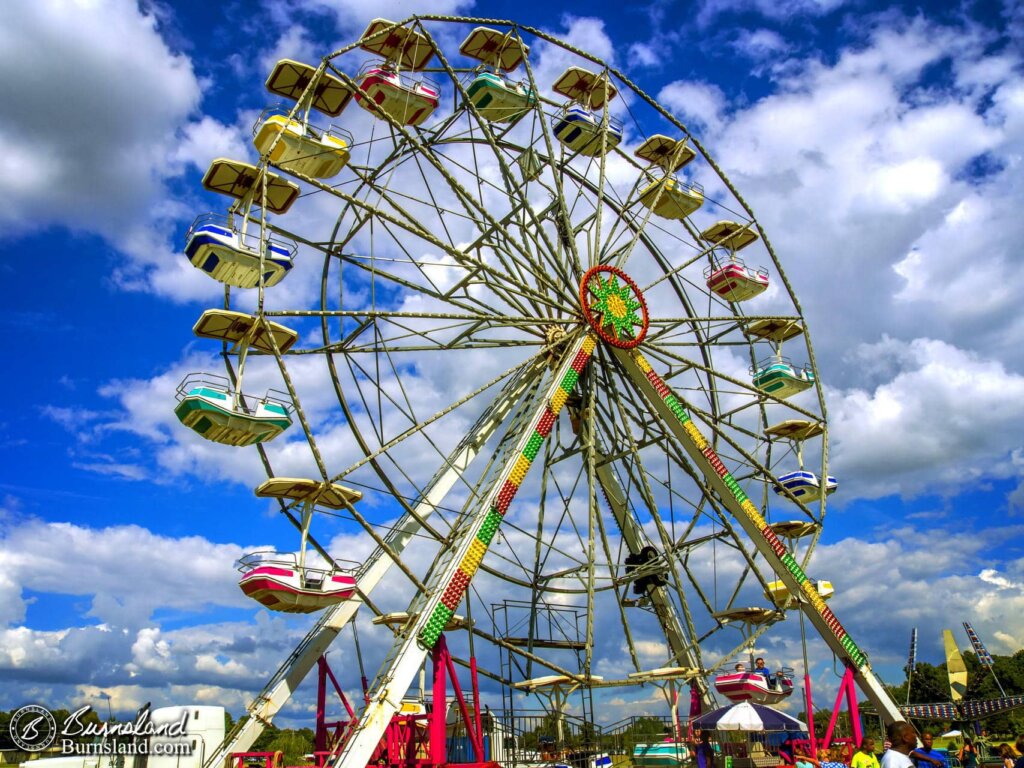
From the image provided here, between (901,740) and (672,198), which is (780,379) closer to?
(672,198)

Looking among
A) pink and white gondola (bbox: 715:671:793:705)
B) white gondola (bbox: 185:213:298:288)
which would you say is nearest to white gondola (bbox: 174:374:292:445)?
white gondola (bbox: 185:213:298:288)

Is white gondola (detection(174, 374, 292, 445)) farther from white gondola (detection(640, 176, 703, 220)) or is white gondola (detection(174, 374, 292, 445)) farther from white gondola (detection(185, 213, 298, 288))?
white gondola (detection(640, 176, 703, 220))

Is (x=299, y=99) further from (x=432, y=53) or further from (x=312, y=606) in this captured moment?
(x=312, y=606)

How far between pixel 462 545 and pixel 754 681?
27.1ft

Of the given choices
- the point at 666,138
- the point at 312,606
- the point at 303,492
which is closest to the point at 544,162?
the point at 666,138

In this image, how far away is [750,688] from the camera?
18.9 metres

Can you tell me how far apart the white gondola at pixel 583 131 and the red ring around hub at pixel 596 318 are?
11.6 ft

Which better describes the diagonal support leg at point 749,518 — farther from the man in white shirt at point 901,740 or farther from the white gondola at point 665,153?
the man in white shirt at point 901,740

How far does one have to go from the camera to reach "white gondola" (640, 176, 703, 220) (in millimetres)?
22922

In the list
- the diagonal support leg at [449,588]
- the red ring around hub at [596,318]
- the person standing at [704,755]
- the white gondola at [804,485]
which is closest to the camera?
the diagonal support leg at [449,588]

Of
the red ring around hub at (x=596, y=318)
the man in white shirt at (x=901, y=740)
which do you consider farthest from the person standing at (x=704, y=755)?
the man in white shirt at (x=901, y=740)

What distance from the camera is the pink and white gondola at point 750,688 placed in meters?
18.9

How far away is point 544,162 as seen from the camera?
Result: 21.2m

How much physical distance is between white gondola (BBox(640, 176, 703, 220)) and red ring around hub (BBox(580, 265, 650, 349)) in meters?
3.71
